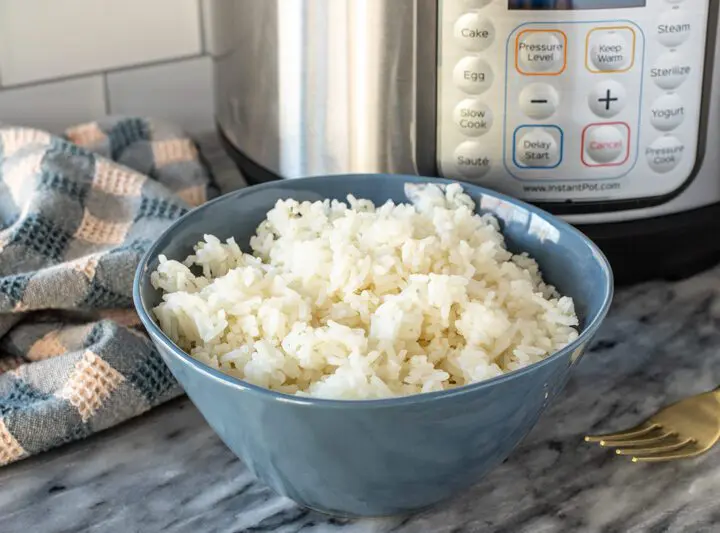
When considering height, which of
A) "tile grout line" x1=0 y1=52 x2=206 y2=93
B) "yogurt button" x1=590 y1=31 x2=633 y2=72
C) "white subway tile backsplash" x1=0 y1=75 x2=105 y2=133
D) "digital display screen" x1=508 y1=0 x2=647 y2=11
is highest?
"digital display screen" x1=508 y1=0 x2=647 y2=11

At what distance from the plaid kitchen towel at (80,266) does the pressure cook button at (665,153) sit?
341 millimetres

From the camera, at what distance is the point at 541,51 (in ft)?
2.04

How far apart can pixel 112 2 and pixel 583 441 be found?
0.60 meters

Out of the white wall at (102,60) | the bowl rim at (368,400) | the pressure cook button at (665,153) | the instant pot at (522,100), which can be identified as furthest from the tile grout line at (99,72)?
the pressure cook button at (665,153)

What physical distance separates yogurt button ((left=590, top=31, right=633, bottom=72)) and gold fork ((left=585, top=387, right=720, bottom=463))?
209 mm

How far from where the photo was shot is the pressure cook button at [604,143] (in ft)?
2.14

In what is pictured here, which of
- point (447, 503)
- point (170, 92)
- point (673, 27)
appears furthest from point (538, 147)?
point (170, 92)

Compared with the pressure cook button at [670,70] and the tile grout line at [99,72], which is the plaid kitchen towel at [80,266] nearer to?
the tile grout line at [99,72]

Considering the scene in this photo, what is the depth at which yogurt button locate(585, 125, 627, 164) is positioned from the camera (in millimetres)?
651

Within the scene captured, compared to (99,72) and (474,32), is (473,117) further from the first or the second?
(99,72)

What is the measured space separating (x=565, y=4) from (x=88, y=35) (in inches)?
19.8

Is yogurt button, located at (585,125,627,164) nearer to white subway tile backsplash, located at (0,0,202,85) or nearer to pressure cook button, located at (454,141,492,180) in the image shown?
pressure cook button, located at (454,141,492,180)

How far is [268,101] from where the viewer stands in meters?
0.71

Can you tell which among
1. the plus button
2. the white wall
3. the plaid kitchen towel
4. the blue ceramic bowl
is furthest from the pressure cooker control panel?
the white wall
